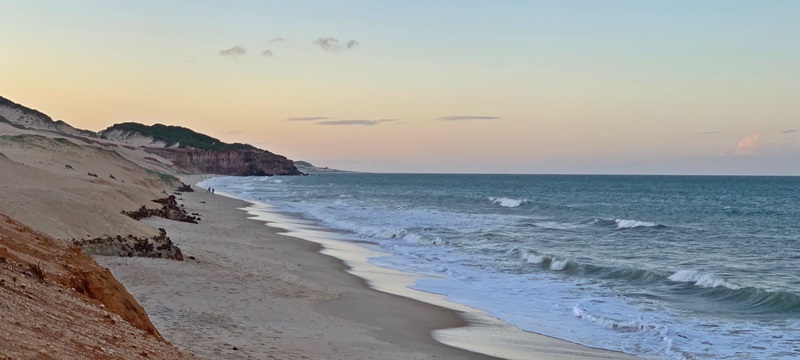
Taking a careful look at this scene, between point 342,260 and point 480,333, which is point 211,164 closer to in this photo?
point 342,260

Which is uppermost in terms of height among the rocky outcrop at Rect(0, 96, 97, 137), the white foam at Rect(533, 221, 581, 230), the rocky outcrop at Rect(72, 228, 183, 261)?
the rocky outcrop at Rect(0, 96, 97, 137)

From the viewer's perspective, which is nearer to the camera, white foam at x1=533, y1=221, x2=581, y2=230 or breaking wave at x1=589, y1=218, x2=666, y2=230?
white foam at x1=533, y1=221, x2=581, y2=230

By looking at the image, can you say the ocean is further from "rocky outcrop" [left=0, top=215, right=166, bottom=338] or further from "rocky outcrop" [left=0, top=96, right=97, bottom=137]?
"rocky outcrop" [left=0, top=96, right=97, bottom=137]

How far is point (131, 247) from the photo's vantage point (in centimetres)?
1805

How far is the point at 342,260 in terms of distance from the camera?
25703 mm

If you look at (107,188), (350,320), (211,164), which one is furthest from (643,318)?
(211,164)

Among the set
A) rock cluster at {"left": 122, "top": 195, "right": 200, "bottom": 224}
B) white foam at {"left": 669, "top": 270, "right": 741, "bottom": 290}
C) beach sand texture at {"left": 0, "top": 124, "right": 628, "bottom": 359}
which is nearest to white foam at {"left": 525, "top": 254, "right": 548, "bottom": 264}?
white foam at {"left": 669, "top": 270, "right": 741, "bottom": 290}

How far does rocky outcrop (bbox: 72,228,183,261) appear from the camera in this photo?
17.3 metres

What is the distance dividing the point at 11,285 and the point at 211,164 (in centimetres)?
18905

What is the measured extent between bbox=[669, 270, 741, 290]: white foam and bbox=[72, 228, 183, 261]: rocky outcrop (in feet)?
46.9

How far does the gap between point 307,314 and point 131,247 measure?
5.87 m

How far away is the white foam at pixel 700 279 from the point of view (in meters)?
20.9

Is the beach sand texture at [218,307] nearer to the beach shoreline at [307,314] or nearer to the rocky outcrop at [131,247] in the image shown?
the beach shoreline at [307,314]

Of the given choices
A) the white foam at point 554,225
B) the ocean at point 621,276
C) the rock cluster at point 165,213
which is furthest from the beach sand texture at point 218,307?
the white foam at point 554,225
